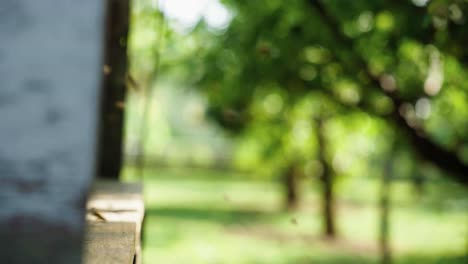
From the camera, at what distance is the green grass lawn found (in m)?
13.9

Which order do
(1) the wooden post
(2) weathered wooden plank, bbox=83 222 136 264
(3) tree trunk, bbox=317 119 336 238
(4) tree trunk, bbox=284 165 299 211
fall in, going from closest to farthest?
1. (1) the wooden post
2. (2) weathered wooden plank, bbox=83 222 136 264
3. (3) tree trunk, bbox=317 119 336 238
4. (4) tree trunk, bbox=284 165 299 211

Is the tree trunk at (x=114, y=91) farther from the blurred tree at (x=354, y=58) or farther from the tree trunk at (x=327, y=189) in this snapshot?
the tree trunk at (x=327, y=189)

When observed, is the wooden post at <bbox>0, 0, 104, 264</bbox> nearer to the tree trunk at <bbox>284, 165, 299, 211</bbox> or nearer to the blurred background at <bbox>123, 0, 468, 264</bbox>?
the blurred background at <bbox>123, 0, 468, 264</bbox>

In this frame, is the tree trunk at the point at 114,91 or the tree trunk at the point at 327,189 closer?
the tree trunk at the point at 114,91

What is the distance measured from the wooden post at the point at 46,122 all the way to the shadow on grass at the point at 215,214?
1671 centimetres

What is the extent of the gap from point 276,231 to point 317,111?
11.2 ft

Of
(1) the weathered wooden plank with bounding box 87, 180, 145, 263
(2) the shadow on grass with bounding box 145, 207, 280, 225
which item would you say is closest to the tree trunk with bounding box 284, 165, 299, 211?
(2) the shadow on grass with bounding box 145, 207, 280, 225

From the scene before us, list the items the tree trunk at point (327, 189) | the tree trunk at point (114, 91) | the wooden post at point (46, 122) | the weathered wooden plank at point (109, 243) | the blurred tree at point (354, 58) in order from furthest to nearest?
the tree trunk at point (327, 189) → the blurred tree at point (354, 58) → the tree trunk at point (114, 91) → the weathered wooden plank at point (109, 243) → the wooden post at point (46, 122)

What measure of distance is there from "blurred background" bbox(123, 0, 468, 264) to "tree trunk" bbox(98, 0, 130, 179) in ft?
0.75

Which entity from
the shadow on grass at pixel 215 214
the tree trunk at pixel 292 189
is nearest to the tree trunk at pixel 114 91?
the shadow on grass at pixel 215 214

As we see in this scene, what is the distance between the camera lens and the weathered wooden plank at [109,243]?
3135mm

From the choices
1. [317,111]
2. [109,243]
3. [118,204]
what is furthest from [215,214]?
[109,243]

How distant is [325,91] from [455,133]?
381 cm

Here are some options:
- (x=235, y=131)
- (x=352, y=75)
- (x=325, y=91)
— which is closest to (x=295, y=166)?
(x=235, y=131)
